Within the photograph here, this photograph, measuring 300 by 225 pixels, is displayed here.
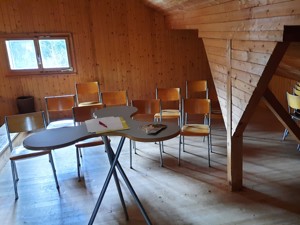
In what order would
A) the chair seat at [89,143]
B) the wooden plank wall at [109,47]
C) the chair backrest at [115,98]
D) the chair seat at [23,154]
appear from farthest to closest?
the wooden plank wall at [109,47], the chair backrest at [115,98], the chair seat at [89,143], the chair seat at [23,154]

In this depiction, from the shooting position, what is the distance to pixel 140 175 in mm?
3201

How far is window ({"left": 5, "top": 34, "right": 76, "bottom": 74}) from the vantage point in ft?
A: 17.2

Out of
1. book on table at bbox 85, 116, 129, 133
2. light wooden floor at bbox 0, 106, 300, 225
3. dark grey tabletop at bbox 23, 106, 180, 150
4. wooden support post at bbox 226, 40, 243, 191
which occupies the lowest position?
light wooden floor at bbox 0, 106, 300, 225

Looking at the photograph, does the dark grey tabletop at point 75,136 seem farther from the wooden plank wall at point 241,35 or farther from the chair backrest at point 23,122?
the chair backrest at point 23,122

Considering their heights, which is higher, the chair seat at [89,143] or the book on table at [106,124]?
the book on table at [106,124]

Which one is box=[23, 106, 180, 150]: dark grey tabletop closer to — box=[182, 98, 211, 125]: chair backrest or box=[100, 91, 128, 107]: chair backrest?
box=[182, 98, 211, 125]: chair backrest

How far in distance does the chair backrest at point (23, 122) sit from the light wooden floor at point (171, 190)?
60cm

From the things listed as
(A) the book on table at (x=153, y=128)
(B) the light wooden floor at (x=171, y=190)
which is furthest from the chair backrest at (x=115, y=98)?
(A) the book on table at (x=153, y=128)

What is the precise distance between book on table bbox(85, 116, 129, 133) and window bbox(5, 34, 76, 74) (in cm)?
334

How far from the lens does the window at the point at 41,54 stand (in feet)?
17.2

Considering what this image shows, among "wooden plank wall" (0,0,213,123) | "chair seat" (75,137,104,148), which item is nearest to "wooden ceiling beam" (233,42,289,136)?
"chair seat" (75,137,104,148)

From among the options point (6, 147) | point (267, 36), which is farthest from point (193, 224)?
point (6, 147)

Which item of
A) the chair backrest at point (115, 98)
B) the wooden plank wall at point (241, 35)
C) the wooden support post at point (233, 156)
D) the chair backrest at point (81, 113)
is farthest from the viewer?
the chair backrest at point (115, 98)

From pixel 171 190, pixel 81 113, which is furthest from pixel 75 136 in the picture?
pixel 81 113
